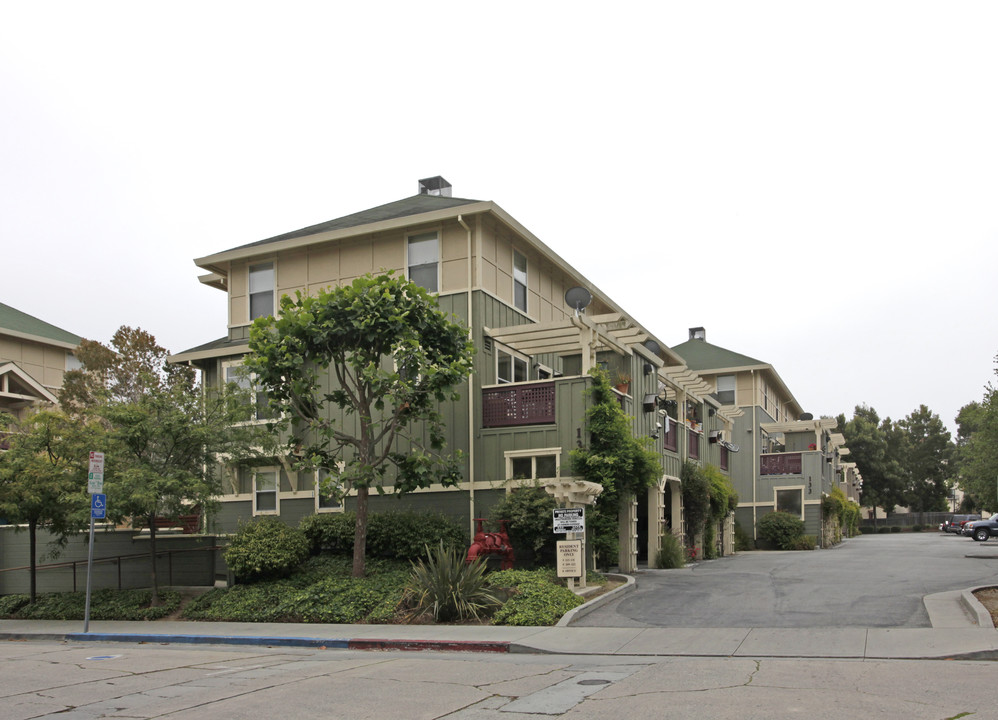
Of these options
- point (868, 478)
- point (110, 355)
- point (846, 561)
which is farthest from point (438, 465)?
point (868, 478)

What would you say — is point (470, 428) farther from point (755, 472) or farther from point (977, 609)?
point (755, 472)

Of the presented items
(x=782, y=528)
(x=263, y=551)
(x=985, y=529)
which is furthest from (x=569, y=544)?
(x=985, y=529)

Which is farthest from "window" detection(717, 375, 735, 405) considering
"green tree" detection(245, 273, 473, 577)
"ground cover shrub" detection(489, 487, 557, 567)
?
"green tree" detection(245, 273, 473, 577)

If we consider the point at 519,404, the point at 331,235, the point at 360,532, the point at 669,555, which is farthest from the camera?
the point at 669,555

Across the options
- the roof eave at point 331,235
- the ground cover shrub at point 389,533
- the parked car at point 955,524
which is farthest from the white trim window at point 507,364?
the parked car at point 955,524

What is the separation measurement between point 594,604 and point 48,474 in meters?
11.2

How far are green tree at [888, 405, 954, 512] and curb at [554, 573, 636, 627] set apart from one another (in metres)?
71.0

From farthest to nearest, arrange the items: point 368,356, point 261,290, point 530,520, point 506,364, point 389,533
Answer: point 261,290 < point 506,364 < point 389,533 < point 530,520 < point 368,356

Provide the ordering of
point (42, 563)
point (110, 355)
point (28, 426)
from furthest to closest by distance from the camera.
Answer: point (110, 355) < point (42, 563) < point (28, 426)

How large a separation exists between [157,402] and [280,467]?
5.33m

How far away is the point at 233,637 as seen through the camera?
15398 mm

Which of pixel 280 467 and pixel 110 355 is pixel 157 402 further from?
pixel 110 355

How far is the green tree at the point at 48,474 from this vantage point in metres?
18.8

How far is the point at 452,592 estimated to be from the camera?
15953mm
